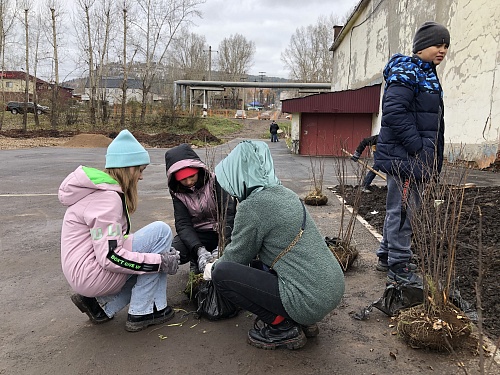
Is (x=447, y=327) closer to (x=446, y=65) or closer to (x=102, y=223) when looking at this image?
(x=102, y=223)

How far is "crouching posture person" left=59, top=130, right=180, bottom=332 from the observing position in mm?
2545

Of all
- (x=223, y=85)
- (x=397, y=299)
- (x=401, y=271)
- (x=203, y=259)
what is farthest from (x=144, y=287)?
(x=223, y=85)

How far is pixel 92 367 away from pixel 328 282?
57.0 inches

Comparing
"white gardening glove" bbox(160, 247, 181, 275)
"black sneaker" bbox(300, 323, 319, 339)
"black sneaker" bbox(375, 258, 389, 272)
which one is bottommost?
"black sneaker" bbox(300, 323, 319, 339)

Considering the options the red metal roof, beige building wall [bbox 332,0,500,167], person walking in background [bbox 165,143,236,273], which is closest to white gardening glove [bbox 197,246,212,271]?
person walking in background [bbox 165,143,236,273]

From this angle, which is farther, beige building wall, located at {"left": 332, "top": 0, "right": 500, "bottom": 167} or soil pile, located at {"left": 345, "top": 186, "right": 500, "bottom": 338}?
beige building wall, located at {"left": 332, "top": 0, "right": 500, "bottom": 167}

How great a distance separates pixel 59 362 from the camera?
8.10 feet

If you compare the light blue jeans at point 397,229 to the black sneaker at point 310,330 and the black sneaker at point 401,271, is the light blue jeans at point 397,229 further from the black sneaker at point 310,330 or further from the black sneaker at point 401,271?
the black sneaker at point 310,330

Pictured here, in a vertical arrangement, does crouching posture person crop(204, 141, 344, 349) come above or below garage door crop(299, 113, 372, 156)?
below

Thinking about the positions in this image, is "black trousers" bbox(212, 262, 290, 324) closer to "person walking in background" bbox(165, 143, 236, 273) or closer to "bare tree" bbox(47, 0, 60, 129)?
"person walking in background" bbox(165, 143, 236, 273)

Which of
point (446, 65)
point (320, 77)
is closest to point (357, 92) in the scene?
point (446, 65)

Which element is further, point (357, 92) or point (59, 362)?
point (357, 92)

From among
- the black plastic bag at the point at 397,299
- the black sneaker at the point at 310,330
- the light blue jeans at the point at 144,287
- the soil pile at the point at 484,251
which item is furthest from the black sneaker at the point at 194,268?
the soil pile at the point at 484,251

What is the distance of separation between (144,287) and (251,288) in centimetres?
84
